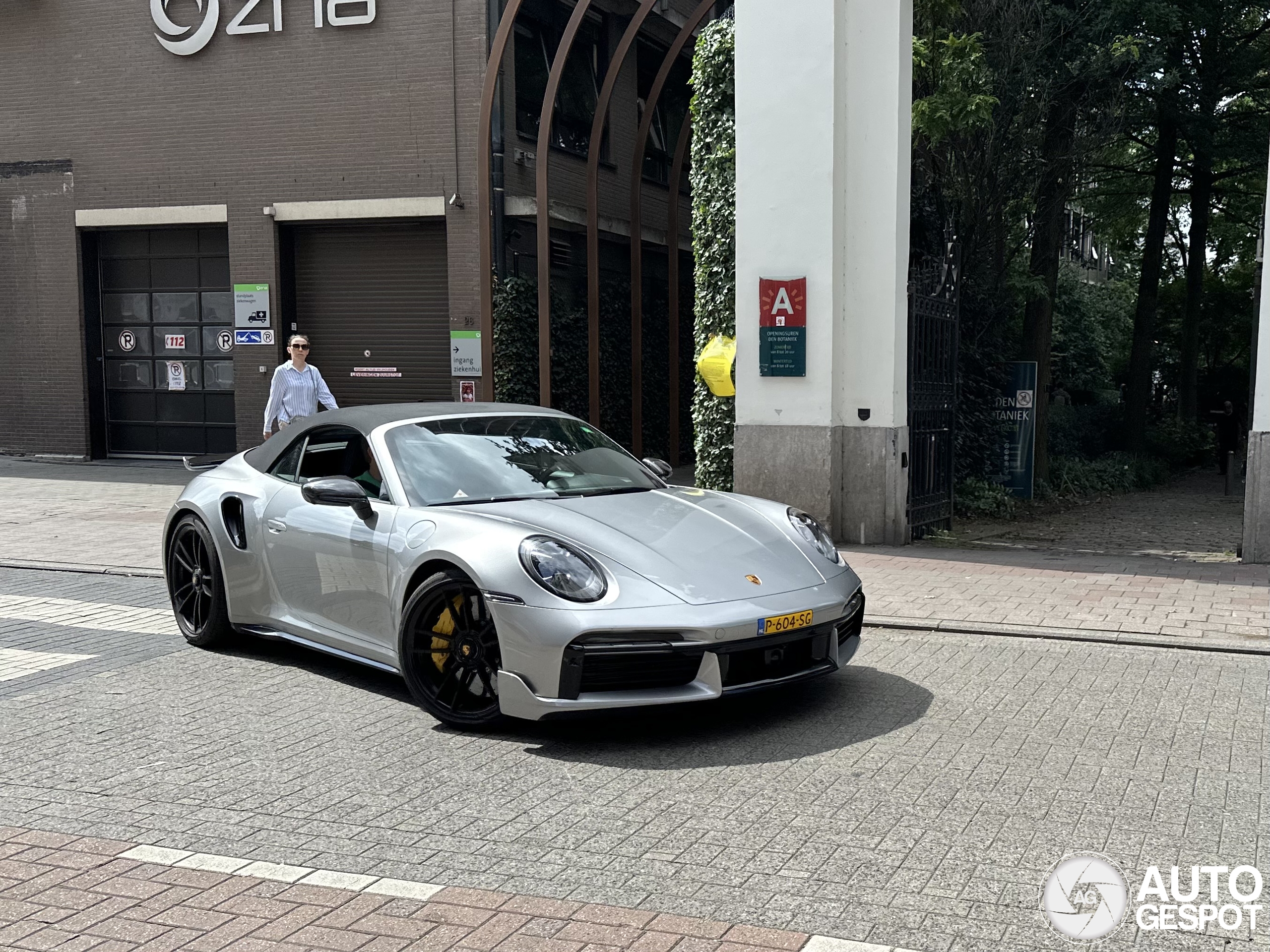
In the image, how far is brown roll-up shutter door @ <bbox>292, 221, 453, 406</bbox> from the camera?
59.2 ft

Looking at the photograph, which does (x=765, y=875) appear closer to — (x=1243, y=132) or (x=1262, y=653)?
(x=1262, y=653)

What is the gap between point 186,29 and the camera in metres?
18.4

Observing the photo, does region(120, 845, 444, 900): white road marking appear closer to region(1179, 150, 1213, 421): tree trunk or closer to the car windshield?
the car windshield

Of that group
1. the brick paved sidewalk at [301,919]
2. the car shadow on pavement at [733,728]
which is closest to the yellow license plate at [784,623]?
the car shadow on pavement at [733,728]

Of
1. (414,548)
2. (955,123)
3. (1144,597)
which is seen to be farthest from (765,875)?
(955,123)

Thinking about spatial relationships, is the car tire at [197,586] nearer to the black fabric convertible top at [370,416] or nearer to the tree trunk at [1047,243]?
the black fabric convertible top at [370,416]

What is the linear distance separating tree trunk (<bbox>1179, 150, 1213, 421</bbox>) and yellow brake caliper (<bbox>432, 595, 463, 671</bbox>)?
19.6 m

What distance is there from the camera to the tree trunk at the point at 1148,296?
21.6 meters

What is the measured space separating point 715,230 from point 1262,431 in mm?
5155

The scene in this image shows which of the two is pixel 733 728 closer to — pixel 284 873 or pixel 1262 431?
pixel 284 873

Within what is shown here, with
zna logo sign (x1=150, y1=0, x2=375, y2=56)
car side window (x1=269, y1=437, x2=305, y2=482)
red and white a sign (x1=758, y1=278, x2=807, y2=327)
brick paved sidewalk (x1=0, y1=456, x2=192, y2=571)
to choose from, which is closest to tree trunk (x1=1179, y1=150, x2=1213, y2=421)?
red and white a sign (x1=758, y1=278, x2=807, y2=327)

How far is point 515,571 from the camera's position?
5.38 m

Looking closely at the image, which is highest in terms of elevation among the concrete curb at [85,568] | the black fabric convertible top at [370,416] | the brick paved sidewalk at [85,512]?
the black fabric convertible top at [370,416]

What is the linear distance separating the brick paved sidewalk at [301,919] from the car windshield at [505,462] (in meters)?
2.45
